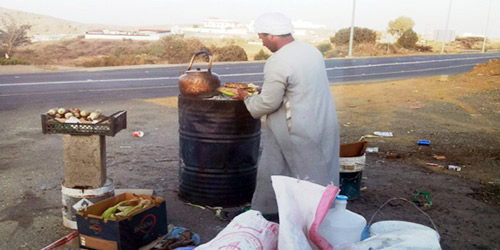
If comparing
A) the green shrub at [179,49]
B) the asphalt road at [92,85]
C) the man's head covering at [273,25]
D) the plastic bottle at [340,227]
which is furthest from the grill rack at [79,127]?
the green shrub at [179,49]

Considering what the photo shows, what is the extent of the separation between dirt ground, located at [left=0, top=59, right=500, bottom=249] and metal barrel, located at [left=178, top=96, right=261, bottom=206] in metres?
0.26

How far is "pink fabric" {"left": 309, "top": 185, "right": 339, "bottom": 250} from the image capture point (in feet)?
7.57

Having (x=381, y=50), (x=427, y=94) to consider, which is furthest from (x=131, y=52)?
(x=427, y=94)

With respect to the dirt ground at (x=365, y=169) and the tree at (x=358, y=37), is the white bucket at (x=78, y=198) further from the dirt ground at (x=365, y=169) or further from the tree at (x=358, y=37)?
the tree at (x=358, y=37)

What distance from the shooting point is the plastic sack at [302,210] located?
2248mm

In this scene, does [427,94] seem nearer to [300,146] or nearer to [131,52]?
[300,146]

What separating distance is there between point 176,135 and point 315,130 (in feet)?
16.7

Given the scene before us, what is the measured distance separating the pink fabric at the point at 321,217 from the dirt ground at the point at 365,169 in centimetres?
218

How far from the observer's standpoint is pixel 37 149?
719 cm

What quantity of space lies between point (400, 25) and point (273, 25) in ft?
224

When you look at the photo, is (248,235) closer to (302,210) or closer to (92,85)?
(302,210)

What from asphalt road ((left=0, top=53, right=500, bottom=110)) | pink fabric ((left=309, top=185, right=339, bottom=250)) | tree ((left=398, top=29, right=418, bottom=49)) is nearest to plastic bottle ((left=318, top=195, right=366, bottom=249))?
pink fabric ((left=309, top=185, right=339, bottom=250))

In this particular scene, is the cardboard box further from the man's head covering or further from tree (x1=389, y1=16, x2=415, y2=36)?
tree (x1=389, y1=16, x2=415, y2=36)

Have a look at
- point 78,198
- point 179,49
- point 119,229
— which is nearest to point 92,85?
point 78,198
